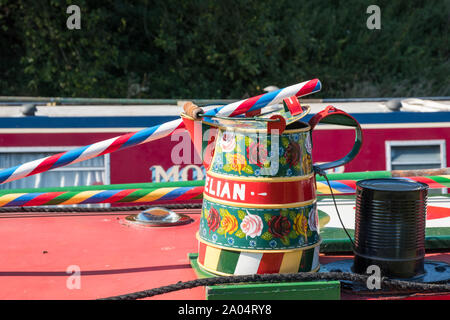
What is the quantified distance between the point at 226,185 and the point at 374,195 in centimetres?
40

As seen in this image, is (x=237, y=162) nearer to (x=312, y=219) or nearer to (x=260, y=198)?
(x=260, y=198)

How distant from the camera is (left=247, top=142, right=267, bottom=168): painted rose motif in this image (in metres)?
1.72

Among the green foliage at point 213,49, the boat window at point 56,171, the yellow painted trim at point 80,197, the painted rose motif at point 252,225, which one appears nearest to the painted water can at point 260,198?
the painted rose motif at point 252,225

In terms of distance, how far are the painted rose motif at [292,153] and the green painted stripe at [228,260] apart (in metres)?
0.28

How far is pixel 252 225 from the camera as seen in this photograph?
5.70 feet

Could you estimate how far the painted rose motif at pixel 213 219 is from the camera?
179 centimetres

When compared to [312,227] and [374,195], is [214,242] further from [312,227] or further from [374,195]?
[374,195]

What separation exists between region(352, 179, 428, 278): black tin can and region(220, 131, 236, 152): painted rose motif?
1.25ft

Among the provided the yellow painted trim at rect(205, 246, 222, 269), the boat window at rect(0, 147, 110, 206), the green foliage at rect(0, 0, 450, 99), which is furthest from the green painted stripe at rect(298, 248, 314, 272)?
the green foliage at rect(0, 0, 450, 99)

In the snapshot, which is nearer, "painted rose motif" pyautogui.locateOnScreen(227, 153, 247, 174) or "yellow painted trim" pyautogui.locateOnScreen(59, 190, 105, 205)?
"painted rose motif" pyautogui.locateOnScreen(227, 153, 247, 174)

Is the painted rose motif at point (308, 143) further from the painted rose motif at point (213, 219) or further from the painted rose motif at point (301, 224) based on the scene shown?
the painted rose motif at point (213, 219)

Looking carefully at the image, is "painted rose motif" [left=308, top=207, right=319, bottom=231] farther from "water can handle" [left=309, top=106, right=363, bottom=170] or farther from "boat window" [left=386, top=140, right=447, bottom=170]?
"boat window" [left=386, top=140, right=447, bottom=170]

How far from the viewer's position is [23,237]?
8.00 feet

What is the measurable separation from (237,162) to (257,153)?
0.20 ft
